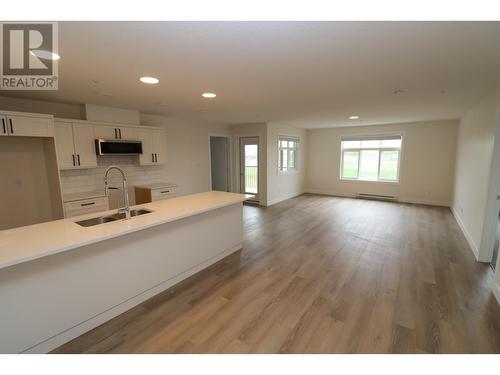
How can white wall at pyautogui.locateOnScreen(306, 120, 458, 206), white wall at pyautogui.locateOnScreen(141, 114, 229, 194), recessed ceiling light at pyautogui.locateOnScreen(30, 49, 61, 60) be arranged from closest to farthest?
recessed ceiling light at pyautogui.locateOnScreen(30, 49, 61, 60) < white wall at pyautogui.locateOnScreen(141, 114, 229, 194) < white wall at pyautogui.locateOnScreen(306, 120, 458, 206)

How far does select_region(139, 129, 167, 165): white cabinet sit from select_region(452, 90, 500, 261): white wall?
526cm

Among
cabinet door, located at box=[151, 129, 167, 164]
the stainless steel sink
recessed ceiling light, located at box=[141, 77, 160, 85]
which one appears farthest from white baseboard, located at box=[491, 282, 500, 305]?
cabinet door, located at box=[151, 129, 167, 164]

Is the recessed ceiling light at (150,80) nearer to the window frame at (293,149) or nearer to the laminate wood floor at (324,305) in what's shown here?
the laminate wood floor at (324,305)

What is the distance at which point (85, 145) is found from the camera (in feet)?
12.3

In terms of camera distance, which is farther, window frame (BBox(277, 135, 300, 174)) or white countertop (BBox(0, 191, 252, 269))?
window frame (BBox(277, 135, 300, 174))

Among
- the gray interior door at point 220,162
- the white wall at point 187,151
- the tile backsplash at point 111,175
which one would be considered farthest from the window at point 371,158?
the tile backsplash at point 111,175

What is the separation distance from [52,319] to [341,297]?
99.9 inches

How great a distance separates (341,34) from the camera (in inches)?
62.4

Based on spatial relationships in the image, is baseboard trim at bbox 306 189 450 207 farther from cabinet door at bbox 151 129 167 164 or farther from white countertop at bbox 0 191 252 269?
white countertop at bbox 0 191 252 269

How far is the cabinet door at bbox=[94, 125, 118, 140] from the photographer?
388cm

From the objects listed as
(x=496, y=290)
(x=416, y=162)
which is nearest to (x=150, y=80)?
(x=496, y=290)

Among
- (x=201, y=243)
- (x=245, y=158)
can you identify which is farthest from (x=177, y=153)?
(x=201, y=243)

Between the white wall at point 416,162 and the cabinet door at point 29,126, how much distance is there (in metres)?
7.20

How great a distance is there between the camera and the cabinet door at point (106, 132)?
3.88 m
